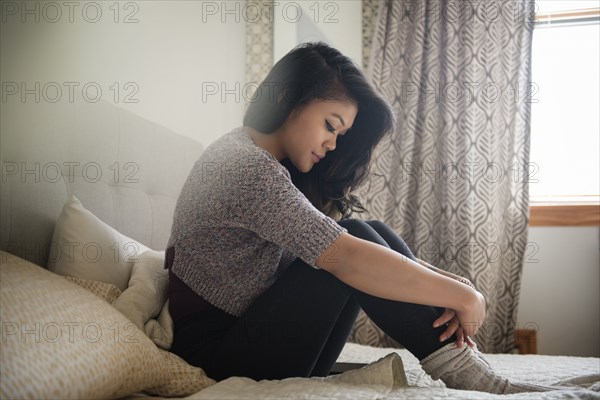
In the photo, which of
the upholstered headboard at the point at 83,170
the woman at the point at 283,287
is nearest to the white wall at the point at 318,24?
the upholstered headboard at the point at 83,170

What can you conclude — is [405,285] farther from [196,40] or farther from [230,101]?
[230,101]

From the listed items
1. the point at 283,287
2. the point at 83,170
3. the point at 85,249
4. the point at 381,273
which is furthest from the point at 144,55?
the point at 381,273

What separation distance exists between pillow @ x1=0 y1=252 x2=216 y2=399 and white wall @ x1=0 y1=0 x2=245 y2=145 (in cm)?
56

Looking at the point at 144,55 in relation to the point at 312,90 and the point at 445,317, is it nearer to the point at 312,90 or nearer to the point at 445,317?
the point at 312,90

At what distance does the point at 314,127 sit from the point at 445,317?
0.55 m

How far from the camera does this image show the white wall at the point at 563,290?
265 cm

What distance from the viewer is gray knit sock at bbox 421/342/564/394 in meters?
1.07

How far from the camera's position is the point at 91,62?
146 centimetres

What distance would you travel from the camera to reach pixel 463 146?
267cm

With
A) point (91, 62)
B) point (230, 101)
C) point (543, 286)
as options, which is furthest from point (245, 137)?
point (543, 286)

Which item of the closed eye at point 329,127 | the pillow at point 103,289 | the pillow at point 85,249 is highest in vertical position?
the closed eye at point 329,127

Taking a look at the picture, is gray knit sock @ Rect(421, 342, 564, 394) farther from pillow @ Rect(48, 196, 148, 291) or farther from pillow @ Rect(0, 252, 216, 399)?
pillow @ Rect(48, 196, 148, 291)

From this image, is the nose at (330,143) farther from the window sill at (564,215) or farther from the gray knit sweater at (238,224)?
the window sill at (564,215)

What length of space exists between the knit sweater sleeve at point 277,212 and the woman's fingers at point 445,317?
261 mm
